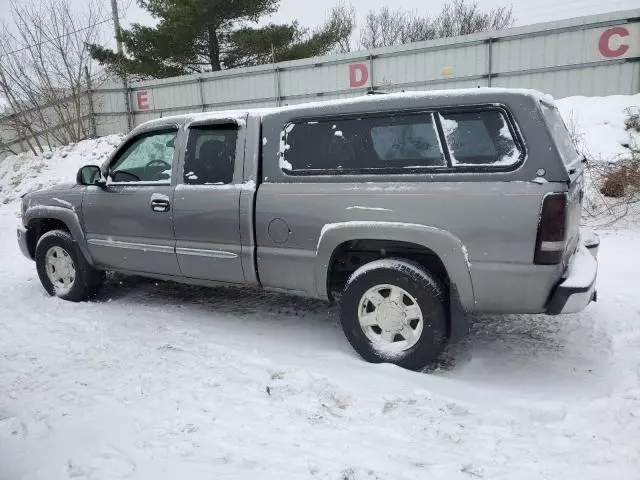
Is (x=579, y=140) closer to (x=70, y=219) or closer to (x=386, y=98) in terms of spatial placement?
(x=386, y=98)

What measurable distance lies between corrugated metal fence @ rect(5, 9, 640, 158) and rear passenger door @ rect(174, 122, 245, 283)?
31.7ft

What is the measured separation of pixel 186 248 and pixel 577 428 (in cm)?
313

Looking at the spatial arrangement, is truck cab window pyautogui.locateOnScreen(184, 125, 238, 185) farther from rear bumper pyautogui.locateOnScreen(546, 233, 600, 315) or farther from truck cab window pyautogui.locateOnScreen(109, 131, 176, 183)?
rear bumper pyautogui.locateOnScreen(546, 233, 600, 315)

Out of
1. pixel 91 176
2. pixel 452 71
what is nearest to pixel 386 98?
pixel 91 176

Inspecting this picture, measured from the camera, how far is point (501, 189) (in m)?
2.94

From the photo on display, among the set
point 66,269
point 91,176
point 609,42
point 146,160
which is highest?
point 609,42

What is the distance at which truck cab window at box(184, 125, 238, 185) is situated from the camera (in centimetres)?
404

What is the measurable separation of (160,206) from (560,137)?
10.5ft

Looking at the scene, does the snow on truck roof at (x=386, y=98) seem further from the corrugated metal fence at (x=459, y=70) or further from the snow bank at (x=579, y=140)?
the corrugated metal fence at (x=459, y=70)

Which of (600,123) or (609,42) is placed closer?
(600,123)

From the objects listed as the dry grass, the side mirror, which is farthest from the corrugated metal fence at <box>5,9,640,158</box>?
the side mirror

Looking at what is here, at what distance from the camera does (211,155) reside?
4172 millimetres

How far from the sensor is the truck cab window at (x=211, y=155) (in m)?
4.04

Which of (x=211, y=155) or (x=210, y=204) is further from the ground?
(x=211, y=155)
